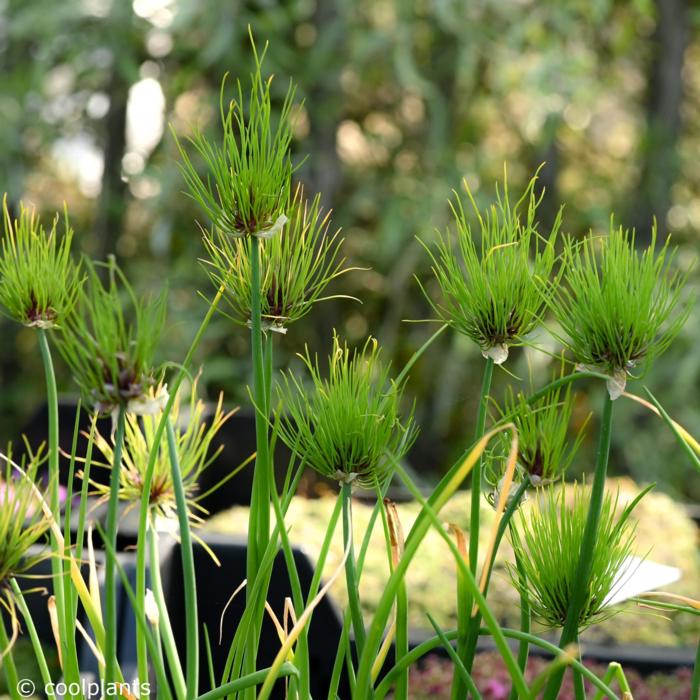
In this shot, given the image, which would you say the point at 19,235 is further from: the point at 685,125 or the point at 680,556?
the point at 685,125

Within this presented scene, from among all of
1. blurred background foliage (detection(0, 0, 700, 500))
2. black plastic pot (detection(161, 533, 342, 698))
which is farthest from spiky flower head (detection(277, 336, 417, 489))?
blurred background foliage (detection(0, 0, 700, 500))

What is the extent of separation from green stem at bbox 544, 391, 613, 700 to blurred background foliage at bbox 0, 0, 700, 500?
2.58 m

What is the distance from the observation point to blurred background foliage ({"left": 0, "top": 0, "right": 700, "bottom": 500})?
10.1 feet

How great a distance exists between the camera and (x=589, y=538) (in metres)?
0.38

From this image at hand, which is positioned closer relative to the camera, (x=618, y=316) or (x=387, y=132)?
(x=618, y=316)

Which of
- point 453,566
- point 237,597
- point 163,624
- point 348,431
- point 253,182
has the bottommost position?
point 453,566

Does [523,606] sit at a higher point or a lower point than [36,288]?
lower

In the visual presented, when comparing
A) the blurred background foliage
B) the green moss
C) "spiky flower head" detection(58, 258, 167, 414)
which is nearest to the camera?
"spiky flower head" detection(58, 258, 167, 414)

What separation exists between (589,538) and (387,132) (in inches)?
138

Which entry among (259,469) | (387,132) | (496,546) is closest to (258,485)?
(259,469)

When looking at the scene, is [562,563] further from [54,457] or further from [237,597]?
[237,597]

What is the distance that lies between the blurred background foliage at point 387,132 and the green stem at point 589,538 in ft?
8.45

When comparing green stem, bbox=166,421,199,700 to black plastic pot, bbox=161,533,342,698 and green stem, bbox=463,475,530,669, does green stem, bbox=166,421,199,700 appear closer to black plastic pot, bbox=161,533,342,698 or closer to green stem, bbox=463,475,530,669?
green stem, bbox=463,475,530,669

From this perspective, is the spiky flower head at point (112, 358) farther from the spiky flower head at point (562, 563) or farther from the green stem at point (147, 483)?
the spiky flower head at point (562, 563)
